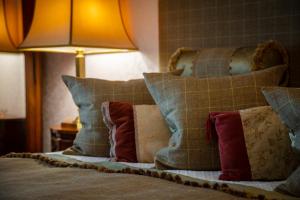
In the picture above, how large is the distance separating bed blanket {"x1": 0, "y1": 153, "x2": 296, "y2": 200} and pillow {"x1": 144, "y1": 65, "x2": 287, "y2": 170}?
22cm

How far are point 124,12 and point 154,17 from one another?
8.4 inches

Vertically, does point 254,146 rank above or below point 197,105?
below

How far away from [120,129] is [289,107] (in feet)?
2.44

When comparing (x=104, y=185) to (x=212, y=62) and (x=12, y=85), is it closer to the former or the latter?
(x=212, y=62)

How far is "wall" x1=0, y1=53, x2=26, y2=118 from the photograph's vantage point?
11.1 feet

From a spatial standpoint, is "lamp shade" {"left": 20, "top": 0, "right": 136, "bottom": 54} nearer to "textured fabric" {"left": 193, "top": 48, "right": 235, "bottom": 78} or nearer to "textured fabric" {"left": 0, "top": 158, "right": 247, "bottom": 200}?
Result: "textured fabric" {"left": 193, "top": 48, "right": 235, "bottom": 78}

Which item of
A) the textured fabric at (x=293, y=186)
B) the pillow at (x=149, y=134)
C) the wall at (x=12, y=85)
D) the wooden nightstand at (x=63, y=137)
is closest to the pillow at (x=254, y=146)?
the textured fabric at (x=293, y=186)

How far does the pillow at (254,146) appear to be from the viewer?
62.6 inches

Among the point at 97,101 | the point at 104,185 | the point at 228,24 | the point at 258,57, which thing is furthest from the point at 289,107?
the point at 228,24

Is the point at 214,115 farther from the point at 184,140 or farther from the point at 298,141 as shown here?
the point at 298,141

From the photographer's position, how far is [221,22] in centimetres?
249

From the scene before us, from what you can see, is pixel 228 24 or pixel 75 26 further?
pixel 75 26

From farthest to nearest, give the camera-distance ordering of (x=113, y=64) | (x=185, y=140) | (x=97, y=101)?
(x=113, y=64)
(x=97, y=101)
(x=185, y=140)

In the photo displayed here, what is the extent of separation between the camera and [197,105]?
1.81 meters
